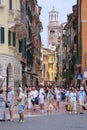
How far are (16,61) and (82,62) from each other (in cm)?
1750

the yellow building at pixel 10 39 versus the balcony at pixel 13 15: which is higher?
the balcony at pixel 13 15

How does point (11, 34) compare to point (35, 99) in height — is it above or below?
above

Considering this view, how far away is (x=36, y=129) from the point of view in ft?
72.2

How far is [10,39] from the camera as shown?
4788cm

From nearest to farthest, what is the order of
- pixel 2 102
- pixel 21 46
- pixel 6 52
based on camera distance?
pixel 2 102 < pixel 6 52 < pixel 21 46

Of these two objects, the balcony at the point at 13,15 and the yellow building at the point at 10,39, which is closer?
the yellow building at the point at 10,39

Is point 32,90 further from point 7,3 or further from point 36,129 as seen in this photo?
point 36,129

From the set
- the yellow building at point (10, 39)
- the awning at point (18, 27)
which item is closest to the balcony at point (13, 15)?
the yellow building at point (10, 39)

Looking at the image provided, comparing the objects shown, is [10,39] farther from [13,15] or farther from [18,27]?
[18,27]

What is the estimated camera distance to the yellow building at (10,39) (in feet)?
152

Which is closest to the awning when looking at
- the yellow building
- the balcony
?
the yellow building

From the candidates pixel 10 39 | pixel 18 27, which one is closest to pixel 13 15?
pixel 10 39

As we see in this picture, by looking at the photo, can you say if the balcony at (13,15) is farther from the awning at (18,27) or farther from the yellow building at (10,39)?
the awning at (18,27)

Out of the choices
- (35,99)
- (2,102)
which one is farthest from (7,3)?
(2,102)
